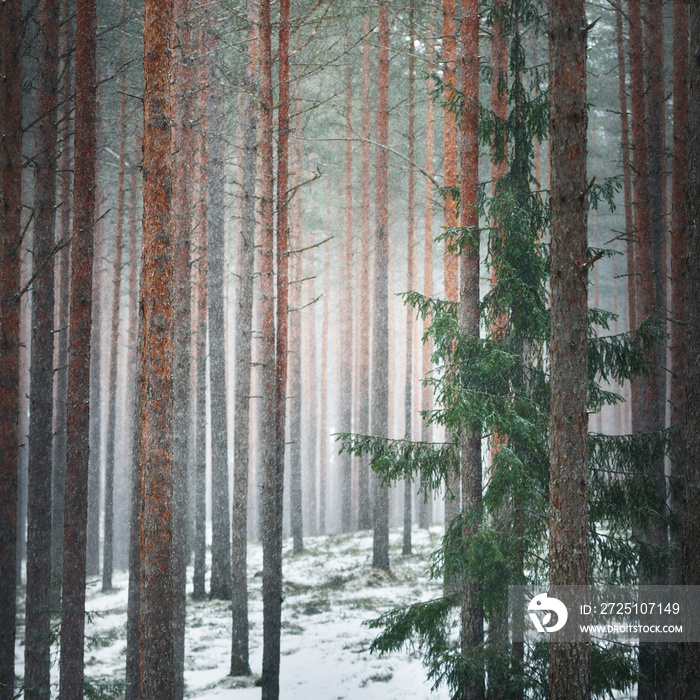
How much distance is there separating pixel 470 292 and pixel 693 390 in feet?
9.36

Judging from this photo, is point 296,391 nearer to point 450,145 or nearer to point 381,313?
point 381,313

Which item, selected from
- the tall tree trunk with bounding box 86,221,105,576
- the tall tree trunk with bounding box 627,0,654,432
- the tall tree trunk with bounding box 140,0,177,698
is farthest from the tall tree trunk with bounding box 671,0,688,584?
the tall tree trunk with bounding box 86,221,105,576

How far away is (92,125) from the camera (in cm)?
820

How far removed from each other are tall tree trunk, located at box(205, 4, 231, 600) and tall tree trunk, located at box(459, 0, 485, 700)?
569 cm

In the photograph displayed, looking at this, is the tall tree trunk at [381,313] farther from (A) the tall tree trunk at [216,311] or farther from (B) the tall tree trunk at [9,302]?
(B) the tall tree trunk at [9,302]

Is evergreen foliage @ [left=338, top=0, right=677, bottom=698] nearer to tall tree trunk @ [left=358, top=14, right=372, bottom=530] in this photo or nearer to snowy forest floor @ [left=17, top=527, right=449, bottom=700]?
snowy forest floor @ [left=17, top=527, right=449, bottom=700]

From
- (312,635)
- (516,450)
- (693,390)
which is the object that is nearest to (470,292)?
(516,450)

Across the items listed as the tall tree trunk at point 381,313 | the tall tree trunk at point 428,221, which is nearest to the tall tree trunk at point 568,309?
the tall tree trunk at point 428,221

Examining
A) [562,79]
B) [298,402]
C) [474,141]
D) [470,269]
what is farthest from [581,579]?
[298,402]

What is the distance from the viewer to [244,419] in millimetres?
12727

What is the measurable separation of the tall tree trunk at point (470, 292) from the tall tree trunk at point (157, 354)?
332 cm

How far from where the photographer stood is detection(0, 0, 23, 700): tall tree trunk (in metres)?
8.09

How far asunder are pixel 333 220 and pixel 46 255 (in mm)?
20121

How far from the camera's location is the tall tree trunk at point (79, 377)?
25.5 ft
